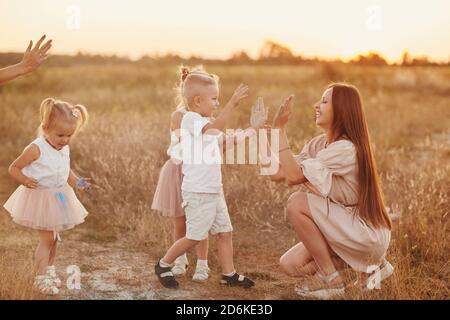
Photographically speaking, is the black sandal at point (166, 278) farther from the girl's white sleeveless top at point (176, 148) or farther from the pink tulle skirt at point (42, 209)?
the girl's white sleeveless top at point (176, 148)

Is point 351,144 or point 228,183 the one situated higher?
point 351,144

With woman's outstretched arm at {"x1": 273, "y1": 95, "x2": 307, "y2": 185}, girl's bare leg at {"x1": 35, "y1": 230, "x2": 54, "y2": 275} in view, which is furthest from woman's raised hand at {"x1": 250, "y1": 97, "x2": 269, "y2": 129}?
girl's bare leg at {"x1": 35, "y1": 230, "x2": 54, "y2": 275}

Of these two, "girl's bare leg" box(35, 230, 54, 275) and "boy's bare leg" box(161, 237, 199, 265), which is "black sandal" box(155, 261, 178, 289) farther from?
"girl's bare leg" box(35, 230, 54, 275)

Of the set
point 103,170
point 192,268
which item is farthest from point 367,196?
point 103,170

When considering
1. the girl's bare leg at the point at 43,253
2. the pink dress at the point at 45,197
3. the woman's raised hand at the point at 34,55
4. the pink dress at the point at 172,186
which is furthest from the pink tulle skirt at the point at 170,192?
the woman's raised hand at the point at 34,55

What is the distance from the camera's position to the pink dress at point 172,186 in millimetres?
4633

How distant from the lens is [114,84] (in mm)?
18203

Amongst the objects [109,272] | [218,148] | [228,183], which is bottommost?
[109,272]

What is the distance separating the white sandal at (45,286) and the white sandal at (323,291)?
155 centimetres

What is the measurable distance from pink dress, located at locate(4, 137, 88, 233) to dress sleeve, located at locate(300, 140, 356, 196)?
153cm

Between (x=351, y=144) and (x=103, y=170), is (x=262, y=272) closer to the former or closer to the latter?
(x=351, y=144)

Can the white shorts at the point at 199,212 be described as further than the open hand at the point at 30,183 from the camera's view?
Yes
